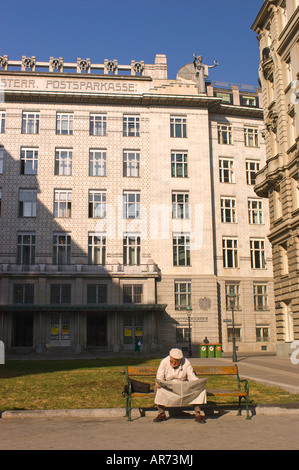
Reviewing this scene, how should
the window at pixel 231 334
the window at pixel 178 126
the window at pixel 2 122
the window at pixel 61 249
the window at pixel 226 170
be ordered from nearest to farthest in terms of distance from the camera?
the window at pixel 61 249 < the window at pixel 231 334 < the window at pixel 2 122 < the window at pixel 178 126 < the window at pixel 226 170

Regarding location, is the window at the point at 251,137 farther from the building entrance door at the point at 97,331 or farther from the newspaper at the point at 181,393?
the newspaper at the point at 181,393

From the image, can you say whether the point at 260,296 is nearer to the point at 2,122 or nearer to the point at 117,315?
the point at 117,315

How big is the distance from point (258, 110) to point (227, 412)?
47537 millimetres

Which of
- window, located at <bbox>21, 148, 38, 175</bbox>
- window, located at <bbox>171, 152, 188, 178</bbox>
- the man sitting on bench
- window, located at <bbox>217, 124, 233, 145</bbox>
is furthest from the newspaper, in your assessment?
window, located at <bbox>217, 124, 233, 145</bbox>

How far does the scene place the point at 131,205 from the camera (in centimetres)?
4925

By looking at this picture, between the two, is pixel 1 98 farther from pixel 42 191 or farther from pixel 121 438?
pixel 121 438

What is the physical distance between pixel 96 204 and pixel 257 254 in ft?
56.8

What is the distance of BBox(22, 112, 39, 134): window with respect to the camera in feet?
164

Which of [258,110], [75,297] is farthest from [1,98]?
[258,110]

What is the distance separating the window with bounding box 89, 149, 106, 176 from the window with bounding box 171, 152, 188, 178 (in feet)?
23.1

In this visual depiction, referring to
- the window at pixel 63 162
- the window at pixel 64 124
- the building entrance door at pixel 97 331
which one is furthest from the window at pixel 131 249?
the window at pixel 64 124

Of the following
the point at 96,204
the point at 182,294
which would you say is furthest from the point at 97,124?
the point at 182,294

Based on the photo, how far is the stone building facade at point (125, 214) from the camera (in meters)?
46.2

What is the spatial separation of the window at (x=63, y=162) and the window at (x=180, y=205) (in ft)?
35.6
